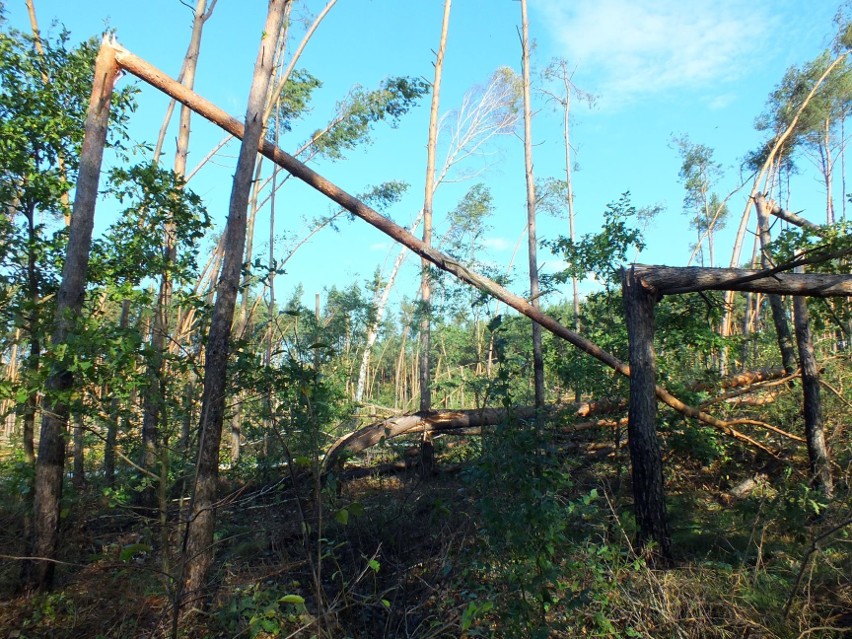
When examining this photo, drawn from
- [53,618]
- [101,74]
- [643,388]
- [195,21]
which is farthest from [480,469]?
[195,21]

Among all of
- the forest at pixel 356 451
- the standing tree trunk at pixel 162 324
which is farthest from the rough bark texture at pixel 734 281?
the standing tree trunk at pixel 162 324

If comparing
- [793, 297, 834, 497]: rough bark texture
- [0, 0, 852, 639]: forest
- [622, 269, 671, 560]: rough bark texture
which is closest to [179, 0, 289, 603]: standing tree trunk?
[0, 0, 852, 639]: forest

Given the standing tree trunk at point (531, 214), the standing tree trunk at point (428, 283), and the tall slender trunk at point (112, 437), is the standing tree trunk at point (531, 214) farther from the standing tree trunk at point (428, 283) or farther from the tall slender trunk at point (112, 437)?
the tall slender trunk at point (112, 437)

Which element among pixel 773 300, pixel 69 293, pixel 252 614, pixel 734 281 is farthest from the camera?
pixel 773 300

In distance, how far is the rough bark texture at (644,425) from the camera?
4.92 meters

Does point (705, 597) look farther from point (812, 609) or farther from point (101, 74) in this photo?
point (101, 74)

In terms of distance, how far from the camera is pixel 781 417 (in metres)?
8.28

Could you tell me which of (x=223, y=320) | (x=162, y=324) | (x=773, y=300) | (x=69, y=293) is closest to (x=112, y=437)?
(x=162, y=324)

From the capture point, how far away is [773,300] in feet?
24.4

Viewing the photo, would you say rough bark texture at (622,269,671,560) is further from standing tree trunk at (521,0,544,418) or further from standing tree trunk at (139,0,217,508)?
standing tree trunk at (521,0,544,418)

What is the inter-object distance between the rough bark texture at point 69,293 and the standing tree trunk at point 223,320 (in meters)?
1.84

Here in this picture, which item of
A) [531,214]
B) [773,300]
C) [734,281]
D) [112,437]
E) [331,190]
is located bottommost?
[112,437]

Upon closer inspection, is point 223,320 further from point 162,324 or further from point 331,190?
point 331,190

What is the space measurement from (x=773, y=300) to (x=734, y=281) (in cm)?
284
